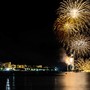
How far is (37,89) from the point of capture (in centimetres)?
10706

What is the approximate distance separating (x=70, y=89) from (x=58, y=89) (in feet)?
8.85

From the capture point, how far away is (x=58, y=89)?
108125mm

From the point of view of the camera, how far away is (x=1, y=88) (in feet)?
341

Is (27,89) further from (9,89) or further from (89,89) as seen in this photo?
(89,89)

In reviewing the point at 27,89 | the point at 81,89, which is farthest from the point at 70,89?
the point at 27,89

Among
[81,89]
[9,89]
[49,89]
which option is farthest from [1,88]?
[81,89]

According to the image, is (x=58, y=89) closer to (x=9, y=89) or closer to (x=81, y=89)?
(x=81, y=89)

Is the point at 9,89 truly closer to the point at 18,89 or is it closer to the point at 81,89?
→ the point at 18,89

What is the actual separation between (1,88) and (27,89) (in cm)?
567

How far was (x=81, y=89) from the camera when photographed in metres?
108

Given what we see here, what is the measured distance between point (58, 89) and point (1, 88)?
13.1 meters

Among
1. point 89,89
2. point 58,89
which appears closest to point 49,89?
point 58,89

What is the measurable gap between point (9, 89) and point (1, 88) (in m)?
2.00

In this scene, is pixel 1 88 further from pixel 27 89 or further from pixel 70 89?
pixel 70 89
